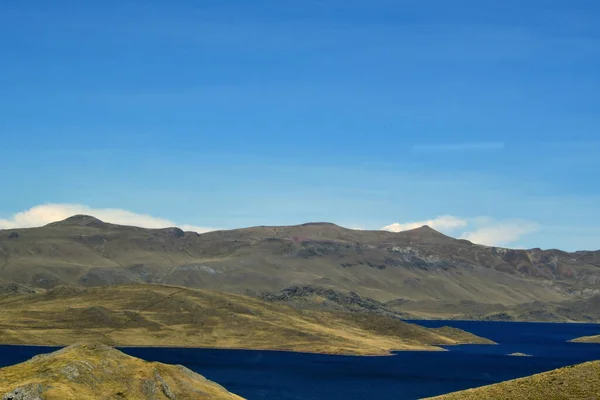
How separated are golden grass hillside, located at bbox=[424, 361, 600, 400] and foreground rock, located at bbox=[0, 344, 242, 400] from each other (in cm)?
5646

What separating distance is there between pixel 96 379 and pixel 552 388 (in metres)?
80.0

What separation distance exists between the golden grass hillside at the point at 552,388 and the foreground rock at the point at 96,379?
56457 mm

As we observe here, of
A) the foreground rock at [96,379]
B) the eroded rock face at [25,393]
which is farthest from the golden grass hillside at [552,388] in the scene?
the eroded rock face at [25,393]

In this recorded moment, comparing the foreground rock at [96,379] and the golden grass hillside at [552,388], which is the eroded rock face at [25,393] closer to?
the foreground rock at [96,379]

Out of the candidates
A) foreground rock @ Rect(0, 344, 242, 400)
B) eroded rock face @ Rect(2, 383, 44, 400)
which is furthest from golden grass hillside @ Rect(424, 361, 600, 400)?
eroded rock face @ Rect(2, 383, 44, 400)

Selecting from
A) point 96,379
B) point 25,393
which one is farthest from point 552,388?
point 25,393

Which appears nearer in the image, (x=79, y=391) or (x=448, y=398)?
(x=448, y=398)

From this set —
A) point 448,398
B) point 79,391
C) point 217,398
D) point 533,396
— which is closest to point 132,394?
point 79,391

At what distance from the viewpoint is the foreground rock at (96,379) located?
411 ft

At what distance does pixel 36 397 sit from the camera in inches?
4690

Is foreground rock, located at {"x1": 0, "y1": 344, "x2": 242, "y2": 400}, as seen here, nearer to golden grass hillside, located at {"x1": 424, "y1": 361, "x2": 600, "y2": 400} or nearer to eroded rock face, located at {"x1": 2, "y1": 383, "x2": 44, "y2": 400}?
eroded rock face, located at {"x1": 2, "y1": 383, "x2": 44, "y2": 400}

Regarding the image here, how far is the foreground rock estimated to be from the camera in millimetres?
125250

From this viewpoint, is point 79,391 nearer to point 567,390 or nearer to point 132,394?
point 132,394

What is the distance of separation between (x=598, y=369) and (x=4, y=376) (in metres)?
100
